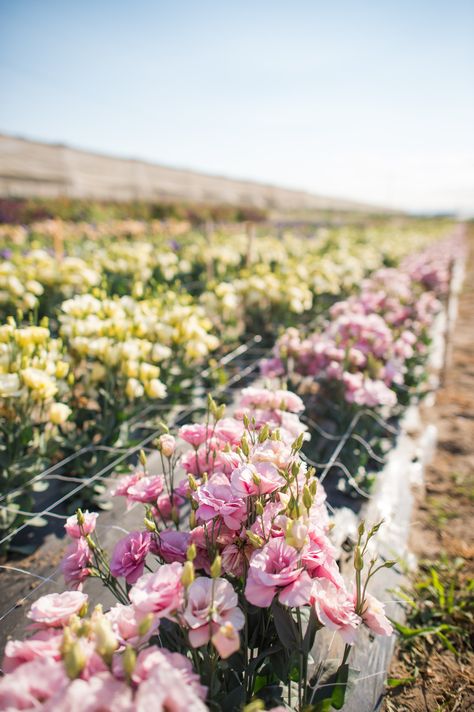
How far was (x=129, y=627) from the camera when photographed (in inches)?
29.1

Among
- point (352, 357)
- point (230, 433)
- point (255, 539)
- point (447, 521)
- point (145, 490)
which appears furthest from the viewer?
point (447, 521)

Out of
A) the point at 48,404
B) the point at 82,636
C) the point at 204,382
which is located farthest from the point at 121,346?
the point at 82,636

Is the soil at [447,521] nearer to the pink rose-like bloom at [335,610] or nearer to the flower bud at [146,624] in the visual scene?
the pink rose-like bloom at [335,610]

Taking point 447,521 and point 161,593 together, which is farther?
point 447,521

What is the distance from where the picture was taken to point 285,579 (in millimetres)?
793

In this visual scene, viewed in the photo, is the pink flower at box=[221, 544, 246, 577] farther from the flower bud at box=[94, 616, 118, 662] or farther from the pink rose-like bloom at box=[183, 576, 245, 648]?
the flower bud at box=[94, 616, 118, 662]

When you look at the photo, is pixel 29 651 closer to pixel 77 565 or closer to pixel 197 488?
pixel 77 565

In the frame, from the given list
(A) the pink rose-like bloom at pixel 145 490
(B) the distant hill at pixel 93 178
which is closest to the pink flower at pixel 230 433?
(A) the pink rose-like bloom at pixel 145 490

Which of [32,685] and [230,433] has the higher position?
[230,433]

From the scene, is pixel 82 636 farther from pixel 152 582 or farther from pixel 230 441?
pixel 230 441

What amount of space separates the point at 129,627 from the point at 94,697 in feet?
0.44

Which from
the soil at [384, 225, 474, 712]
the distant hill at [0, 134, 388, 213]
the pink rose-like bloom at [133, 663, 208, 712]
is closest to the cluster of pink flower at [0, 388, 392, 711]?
the pink rose-like bloom at [133, 663, 208, 712]

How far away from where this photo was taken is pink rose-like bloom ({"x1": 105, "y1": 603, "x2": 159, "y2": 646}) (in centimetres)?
72

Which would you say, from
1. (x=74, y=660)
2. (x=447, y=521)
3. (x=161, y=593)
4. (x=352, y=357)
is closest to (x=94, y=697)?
(x=74, y=660)
